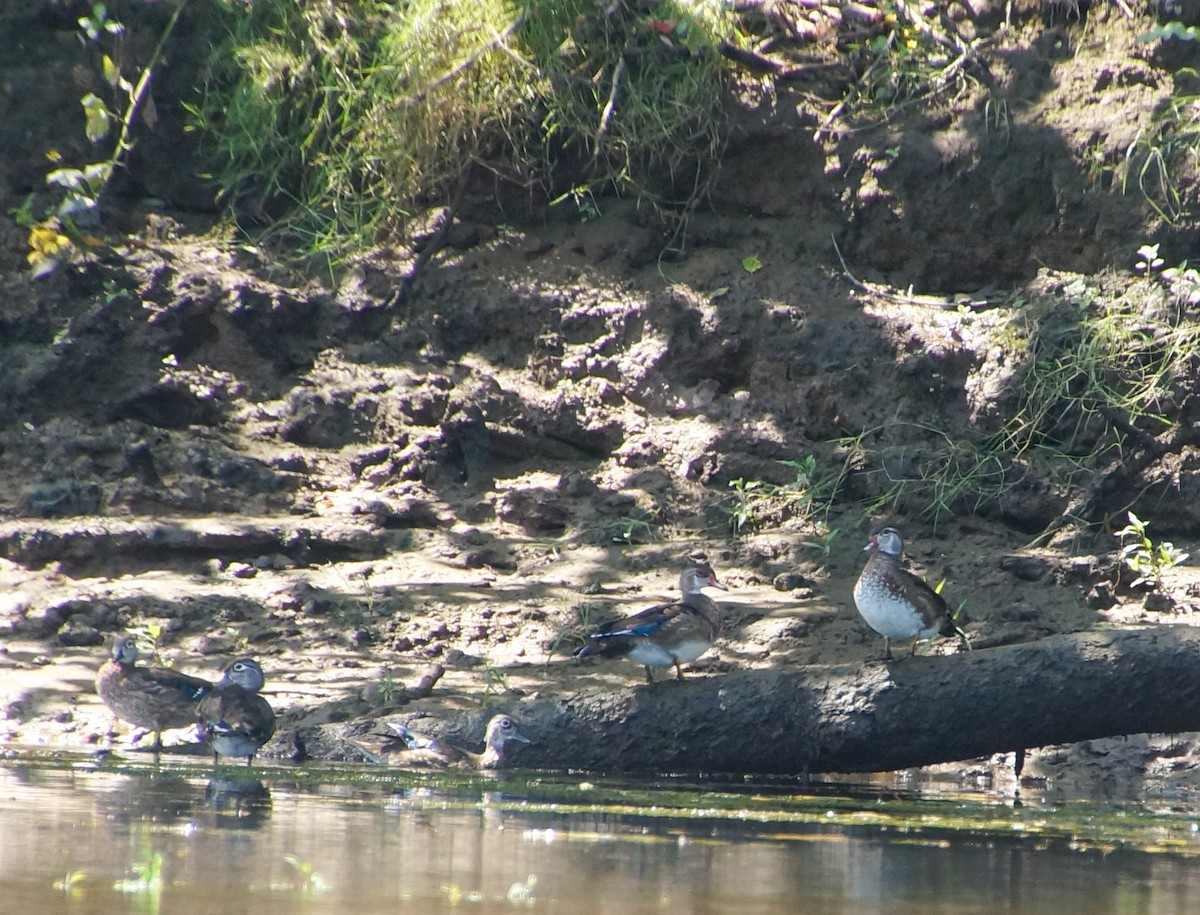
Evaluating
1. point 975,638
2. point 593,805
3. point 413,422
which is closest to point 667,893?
point 593,805

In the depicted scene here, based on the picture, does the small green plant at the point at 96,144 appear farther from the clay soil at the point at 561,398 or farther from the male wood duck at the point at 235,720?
the male wood duck at the point at 235,720

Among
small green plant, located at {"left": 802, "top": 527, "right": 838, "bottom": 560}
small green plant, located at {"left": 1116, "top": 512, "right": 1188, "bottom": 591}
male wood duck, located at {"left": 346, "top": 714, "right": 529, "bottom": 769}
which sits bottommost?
male wood duck, located at {"left": 346, "top": 714, "right": 529, "bottom": 769}

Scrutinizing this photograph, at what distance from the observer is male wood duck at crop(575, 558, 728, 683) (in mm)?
8148

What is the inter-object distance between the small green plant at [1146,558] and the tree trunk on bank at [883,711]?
7.62 feet

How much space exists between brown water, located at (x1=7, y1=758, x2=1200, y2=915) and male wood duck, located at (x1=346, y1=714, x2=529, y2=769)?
7.6 inches

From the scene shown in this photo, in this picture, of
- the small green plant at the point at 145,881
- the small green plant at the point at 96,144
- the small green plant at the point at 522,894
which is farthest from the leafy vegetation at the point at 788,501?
the small green plant at the point at 145,881

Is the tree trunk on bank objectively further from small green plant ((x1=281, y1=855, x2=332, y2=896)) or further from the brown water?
small green plant ((x1=281, y1=855, x2=332, y2=896))

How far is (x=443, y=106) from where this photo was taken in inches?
468

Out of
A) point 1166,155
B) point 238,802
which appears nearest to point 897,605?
point 238,802

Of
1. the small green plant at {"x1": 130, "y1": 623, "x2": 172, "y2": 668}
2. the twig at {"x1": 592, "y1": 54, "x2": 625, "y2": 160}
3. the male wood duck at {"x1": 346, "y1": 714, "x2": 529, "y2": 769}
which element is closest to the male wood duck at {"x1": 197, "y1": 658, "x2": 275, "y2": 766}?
the male wood duck at {"x1": 346, "y1": 714, "x2": 529, "y2": 769}

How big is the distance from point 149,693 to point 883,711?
11.9 ft

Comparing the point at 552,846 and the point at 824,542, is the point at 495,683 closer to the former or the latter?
the point at 824,542

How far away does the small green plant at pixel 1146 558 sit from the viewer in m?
9.45

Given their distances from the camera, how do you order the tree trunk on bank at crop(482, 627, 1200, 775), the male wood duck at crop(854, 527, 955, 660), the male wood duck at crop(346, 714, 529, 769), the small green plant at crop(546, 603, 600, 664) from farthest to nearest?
the small green plant at crop(546, 603, 600, 664)
the male wood duck at crop(854, 527, 955, 660)
the male wood duck at crop(346, 714, 529, 769)
the tree trunk on bank at crop(482, 627, 1200, 775)
